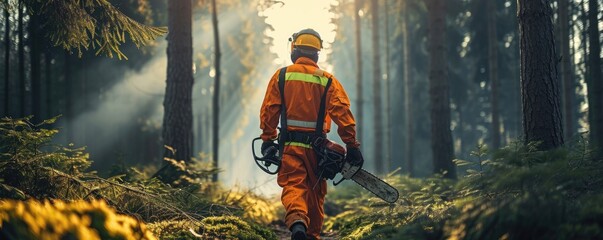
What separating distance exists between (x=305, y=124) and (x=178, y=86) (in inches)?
155

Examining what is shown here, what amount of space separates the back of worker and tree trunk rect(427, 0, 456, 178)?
781cm

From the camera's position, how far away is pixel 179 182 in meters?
8.52

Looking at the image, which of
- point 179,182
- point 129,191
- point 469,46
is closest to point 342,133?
point 129,191

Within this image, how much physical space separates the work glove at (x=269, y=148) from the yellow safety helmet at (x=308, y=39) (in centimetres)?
122

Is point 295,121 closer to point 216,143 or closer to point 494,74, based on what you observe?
point 216,143

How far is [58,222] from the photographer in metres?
3.23

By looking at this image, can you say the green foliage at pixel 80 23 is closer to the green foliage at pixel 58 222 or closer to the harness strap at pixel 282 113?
the harness strap at pixel 282 113

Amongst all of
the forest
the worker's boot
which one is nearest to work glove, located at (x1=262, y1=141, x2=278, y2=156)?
the forest

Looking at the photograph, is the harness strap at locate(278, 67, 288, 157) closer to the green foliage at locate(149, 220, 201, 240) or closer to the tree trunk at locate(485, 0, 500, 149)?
the green foliage at locate(149, 220, 201, 240)

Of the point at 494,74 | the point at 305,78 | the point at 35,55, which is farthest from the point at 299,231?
the point at 494,74

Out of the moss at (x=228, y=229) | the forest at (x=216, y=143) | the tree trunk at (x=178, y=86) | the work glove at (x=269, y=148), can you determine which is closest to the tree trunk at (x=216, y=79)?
the forest at (x=216, y=143)

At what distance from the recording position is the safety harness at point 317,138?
646cm

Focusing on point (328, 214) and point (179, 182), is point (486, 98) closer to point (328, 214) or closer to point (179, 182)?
point (328, 214)

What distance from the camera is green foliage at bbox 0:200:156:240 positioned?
3.09 metres
